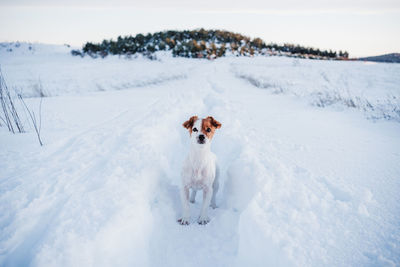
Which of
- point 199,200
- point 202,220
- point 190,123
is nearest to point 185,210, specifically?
point 202,220

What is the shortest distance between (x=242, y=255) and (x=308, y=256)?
70 cm

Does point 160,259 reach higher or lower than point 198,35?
lower

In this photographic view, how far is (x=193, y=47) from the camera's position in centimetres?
4234

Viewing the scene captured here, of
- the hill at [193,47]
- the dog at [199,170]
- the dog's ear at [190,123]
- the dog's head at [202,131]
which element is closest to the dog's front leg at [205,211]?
the dog at [199,170]

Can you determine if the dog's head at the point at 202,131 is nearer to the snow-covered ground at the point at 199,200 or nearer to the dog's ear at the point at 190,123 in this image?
the dog's ear at the point at 190,123

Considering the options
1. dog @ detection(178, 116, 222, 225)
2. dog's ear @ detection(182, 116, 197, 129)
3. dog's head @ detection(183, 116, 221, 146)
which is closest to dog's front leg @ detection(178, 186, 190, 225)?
dog @ detection(178, 116, 222, 225)

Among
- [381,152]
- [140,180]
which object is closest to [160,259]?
[140,180]

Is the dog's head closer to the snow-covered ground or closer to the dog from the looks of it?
the dog

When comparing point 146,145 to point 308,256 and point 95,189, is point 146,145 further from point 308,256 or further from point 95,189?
point 308,256

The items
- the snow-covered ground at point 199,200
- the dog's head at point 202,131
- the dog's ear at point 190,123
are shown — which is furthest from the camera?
the dog's ear at point 190,123

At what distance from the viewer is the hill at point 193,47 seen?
4119cm

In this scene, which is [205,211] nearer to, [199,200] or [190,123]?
[199,200]

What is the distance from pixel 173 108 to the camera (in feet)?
22.9

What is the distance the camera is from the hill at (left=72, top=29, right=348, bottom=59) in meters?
41.2
